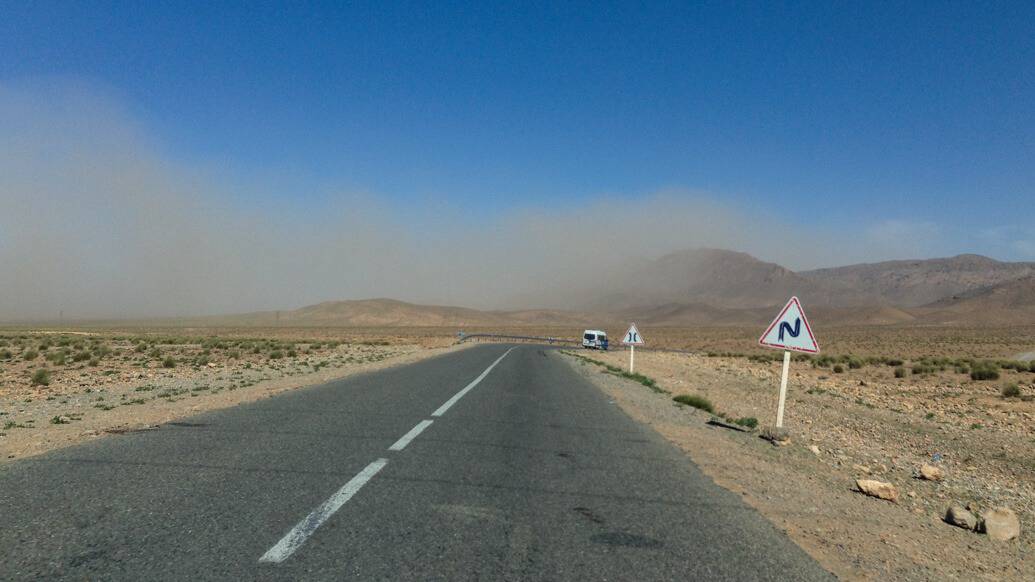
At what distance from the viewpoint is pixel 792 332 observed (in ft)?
38.8

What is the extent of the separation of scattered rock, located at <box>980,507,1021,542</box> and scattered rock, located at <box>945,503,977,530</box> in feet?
0.44

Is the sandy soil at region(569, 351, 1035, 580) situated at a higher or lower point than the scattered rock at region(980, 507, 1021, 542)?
lower

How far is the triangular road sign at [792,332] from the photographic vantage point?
11.6 m

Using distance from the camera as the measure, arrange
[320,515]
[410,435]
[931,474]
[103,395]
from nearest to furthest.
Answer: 1. [320,515]
2. [931,474]
3. [410,435]
4. [103,395]

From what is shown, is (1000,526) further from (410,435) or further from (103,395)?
(103,395)

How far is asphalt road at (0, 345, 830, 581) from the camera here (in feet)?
15.1

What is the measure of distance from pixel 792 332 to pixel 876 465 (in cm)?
255

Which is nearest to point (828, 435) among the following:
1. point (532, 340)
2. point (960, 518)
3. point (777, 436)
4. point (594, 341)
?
point (777, 436)

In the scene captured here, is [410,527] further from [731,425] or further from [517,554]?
[731,425]

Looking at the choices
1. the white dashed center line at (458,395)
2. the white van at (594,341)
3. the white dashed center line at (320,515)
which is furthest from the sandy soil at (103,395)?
the white van at (594,341)

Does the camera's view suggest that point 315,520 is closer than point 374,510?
Yes

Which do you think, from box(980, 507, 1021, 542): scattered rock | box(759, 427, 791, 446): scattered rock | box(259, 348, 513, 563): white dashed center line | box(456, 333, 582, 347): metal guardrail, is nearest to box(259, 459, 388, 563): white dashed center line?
box(259, 348, 513, 563): white dashed center line

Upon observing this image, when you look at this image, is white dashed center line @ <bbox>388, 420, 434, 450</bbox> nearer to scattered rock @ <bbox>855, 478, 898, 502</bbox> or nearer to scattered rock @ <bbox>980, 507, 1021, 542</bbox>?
scattered rock @ <bbox>855, 478, 898, 502</bbox>

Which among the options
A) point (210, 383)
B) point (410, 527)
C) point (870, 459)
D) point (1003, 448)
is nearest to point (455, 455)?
point (410, 527)
